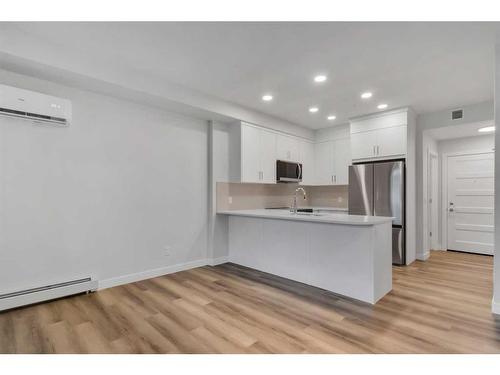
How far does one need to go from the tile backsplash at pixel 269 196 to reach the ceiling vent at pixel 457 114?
7.27ft

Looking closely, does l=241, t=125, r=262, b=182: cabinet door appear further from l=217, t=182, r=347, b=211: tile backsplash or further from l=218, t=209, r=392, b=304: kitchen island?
l=218, t=209, r=392, b=304: kitchen island

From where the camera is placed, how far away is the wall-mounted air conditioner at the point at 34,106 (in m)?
2.60

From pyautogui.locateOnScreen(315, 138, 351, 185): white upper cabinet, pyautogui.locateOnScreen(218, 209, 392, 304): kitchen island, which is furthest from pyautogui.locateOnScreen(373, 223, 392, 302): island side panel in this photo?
pyautogui.locateOnScreen(315, 138, 351, 185): white upper cabinet

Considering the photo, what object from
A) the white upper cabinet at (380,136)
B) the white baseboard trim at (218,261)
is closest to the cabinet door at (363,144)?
the white upper cabinet at (380,136)

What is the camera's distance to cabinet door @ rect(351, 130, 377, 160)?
15.6 feet

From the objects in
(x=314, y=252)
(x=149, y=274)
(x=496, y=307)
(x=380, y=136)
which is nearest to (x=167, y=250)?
(x=149, y=274)

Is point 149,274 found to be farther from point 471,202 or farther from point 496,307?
point 471,202

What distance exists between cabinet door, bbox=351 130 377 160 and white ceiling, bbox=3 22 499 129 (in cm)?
86

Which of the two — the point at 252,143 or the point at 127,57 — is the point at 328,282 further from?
the point at 127,57

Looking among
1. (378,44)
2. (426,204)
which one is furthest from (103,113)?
(426,204)

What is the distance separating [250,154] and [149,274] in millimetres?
2420

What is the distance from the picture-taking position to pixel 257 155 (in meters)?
4.73

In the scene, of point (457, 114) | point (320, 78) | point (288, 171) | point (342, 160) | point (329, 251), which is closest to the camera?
point (329, 251)

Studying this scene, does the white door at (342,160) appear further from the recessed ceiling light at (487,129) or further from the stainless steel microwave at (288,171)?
the recessed ceiling light at (487,129)
